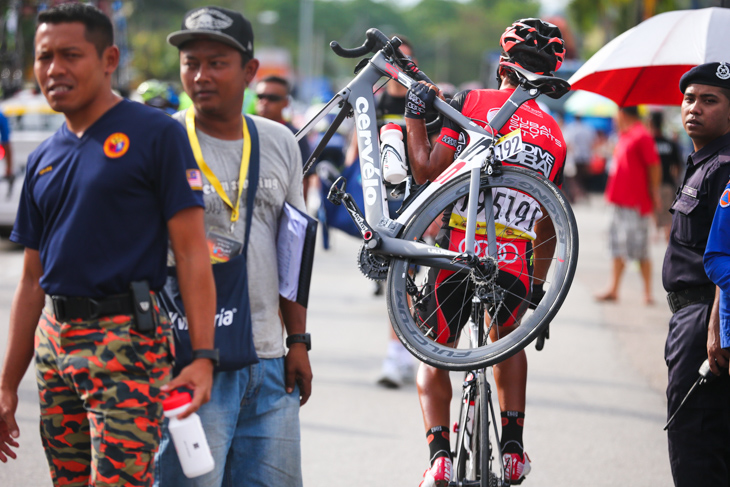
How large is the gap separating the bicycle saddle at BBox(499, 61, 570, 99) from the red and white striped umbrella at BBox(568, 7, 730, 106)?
0.93 metres

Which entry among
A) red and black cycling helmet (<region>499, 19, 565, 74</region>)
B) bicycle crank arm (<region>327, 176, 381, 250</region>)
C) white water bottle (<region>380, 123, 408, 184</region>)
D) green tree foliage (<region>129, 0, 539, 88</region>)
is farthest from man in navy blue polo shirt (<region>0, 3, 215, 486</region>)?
green tree foliage (<region>129, 0, 539, 88</region>)

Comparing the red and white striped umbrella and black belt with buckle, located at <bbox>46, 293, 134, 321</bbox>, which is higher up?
the red and white striped umbrella

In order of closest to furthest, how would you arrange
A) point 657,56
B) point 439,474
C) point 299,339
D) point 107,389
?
point 107,389 < point 299,339 < point 439,474 < point 657,56

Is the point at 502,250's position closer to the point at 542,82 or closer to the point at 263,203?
the point at 542,82

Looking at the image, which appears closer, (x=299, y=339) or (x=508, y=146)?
(x=299, y=339)

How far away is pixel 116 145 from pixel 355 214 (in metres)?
1.22

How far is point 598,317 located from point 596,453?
15.1 feet

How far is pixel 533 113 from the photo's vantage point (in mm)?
3775

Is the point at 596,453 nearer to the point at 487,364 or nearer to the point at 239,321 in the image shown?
the point at 487,364

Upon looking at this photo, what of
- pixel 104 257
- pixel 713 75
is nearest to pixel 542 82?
pixel 713 75

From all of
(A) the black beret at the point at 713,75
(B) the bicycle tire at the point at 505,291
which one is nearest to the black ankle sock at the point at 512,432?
(B) the bicycle tire at the point at 505,291

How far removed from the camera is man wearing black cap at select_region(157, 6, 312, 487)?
Result: 3020 mm

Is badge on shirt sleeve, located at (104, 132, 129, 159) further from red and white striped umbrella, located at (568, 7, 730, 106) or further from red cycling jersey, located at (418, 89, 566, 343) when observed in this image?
red and white striped umbrella, located at (568, 7, 730, 106)

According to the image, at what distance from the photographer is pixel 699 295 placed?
3789mm
